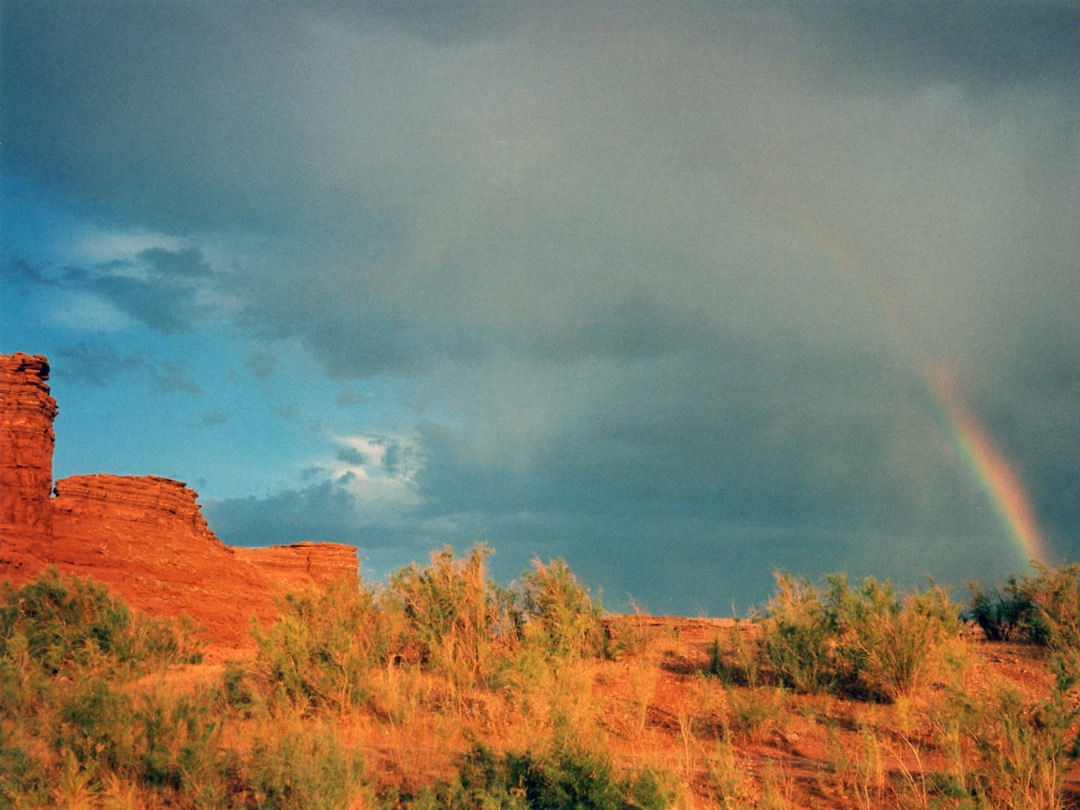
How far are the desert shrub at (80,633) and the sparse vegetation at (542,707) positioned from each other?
8 centimetres

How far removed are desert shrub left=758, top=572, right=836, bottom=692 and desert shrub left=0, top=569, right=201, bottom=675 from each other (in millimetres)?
12742

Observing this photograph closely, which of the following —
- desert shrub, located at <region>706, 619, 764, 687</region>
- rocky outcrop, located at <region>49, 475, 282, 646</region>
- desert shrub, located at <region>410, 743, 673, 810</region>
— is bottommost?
desert shrub, located at <region>410, 743, 673, 810</region>

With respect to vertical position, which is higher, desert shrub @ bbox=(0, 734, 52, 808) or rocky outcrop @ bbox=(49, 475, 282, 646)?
rocky outcrop @ bbox=(49, 475, 282, 646)

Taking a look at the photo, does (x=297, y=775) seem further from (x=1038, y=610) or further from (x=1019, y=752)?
(x=1038, y=610)

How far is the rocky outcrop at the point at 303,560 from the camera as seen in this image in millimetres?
38031

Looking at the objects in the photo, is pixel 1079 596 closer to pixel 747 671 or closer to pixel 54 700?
pixel 747 671

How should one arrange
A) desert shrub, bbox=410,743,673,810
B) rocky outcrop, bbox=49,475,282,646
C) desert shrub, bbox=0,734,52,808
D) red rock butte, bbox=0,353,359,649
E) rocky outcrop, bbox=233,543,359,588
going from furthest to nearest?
rocky outcrop, bbox=233,543,359,588 < rocky outcrop, bbox=49,475,282,646 < red rock butte, bbox=0,353,359,649 < desert shrub, bbox=0,734,52,808 < desert shrub, bbox=410,743,673,810

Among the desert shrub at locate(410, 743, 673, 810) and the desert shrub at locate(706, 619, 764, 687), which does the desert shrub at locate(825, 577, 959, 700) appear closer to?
the desert shrub at locate(706, 619, 764, 687)

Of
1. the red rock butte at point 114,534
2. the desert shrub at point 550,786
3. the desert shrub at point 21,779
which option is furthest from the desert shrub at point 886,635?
the red rock butte at point 114,534

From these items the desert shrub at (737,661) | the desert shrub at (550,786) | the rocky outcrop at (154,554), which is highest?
the rocky outcrop at (154,554)

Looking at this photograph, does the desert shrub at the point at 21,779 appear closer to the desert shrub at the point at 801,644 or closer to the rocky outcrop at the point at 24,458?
the desert shrub at the point at 801,644

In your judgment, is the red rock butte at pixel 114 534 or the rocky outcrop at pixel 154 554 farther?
the rocky outcrop at pixel 154 554

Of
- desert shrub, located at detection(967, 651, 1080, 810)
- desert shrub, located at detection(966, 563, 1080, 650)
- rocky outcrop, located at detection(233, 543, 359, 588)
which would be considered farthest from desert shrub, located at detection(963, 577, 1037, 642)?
rocky outcrop, located at detection(233, 543, 359, 588)

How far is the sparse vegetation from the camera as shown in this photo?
26.4 ft
